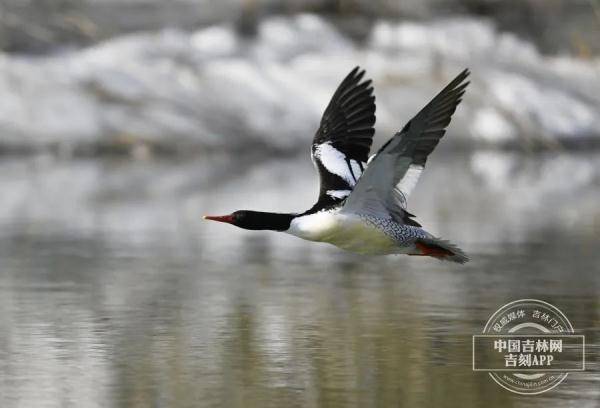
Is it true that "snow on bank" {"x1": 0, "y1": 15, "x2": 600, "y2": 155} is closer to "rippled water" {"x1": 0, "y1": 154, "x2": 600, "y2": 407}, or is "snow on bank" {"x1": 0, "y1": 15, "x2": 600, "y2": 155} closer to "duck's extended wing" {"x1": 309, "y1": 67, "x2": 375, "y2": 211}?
"rippled water" {"x1": 0, "y1": 154, "x2": 600, "y2": 407}

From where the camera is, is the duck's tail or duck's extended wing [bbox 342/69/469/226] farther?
the duck's tail

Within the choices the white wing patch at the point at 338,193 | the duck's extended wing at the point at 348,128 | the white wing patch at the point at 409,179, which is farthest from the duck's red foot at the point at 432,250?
the duck's extended wing at the point at 348,128

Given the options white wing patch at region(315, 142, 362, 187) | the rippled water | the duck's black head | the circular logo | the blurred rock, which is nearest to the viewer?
the rippled water

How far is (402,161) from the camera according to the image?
23.1 feet

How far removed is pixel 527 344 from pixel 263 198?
296 inches

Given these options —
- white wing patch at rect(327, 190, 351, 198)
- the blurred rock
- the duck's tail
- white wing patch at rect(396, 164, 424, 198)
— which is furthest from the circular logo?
the blurred rock

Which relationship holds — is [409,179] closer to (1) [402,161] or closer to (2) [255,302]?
(1) [402,161]

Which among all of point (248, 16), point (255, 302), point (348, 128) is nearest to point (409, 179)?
point (348, 128)

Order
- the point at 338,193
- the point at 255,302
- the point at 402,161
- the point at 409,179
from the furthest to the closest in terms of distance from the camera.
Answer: the point at 255,302 < the point at 338,193 < the point at 409,179 < the point at 402,161

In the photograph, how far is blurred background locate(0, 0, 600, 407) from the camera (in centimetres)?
687

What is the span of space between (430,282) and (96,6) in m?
14.3

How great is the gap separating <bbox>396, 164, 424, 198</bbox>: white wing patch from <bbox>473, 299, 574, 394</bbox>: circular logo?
37.4 inches

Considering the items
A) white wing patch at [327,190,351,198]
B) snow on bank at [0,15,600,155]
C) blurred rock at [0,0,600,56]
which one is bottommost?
white wing patch at [327,190,351,198]

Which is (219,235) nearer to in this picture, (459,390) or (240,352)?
(240,352)
